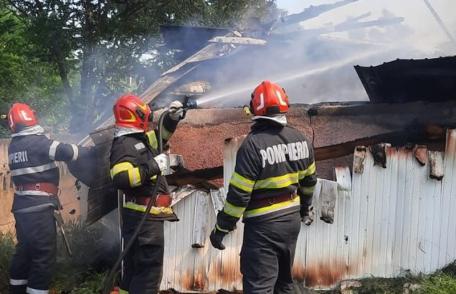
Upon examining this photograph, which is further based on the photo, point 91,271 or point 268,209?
point 91,271

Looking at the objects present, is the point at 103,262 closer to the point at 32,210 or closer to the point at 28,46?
the point at 32,210

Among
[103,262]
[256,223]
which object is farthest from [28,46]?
[256,223]

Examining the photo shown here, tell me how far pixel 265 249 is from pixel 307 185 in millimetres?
686

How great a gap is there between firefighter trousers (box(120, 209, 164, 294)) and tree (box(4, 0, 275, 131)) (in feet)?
25.4

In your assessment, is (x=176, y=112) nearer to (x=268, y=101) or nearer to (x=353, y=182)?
(x=268, y=101)

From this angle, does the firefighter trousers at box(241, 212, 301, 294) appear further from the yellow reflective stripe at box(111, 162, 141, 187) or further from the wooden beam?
the wooden beam

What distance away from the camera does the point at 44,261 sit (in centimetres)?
455

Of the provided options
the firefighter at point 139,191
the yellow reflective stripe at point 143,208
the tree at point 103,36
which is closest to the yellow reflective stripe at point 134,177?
the firefighter at point 139,191

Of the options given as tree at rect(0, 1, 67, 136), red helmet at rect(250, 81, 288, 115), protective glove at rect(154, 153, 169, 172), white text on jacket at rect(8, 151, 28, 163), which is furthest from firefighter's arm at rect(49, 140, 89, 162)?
tree at rect(0, 1, 67, 136)

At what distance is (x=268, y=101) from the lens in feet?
11.5

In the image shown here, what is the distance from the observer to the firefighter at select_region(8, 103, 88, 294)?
14.9 feet

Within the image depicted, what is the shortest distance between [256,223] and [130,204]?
1.13 meters

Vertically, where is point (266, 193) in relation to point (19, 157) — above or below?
below

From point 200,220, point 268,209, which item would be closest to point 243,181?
point 268,209
